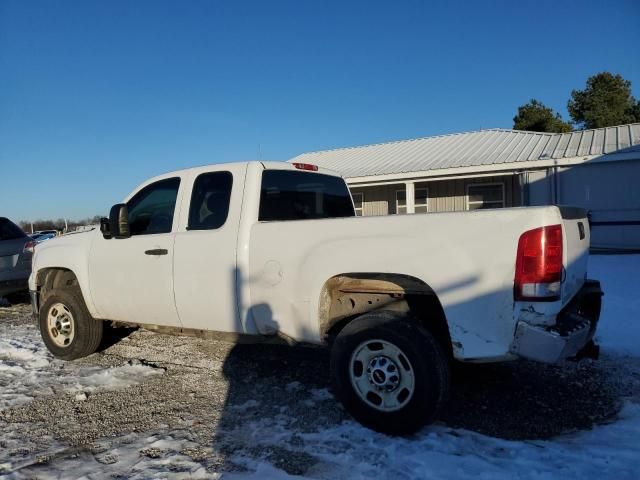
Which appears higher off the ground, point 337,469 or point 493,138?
point 493,138

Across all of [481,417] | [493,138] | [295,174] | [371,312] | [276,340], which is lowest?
[481,417]

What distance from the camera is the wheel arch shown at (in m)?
3.54

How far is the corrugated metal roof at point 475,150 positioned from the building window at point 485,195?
4.00 feet

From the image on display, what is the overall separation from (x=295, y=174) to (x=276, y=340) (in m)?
1.66

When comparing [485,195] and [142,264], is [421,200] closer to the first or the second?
[485,195]

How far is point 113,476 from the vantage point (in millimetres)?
3090

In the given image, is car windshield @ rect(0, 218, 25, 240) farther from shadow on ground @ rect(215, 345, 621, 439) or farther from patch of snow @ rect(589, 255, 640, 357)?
patch of snow @ rect(589, 255, 640, 357)

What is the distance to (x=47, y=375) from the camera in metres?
5.18

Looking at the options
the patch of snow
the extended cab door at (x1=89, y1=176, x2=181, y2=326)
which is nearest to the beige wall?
the patch of snow

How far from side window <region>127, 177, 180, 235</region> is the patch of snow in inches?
184

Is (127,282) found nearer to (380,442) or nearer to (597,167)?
(380,442)

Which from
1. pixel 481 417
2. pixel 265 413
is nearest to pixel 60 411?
pixel 265 413

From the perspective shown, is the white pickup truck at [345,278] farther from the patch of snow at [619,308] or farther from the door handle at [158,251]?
the patch of snow at [619,308]

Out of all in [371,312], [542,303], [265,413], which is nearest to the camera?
[542,303]
